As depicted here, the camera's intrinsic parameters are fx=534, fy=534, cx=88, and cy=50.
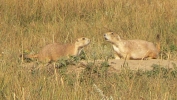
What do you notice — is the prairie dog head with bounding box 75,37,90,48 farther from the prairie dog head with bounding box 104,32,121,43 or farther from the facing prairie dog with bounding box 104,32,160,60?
the facing prairie dog with bounding box 104,32,160,60

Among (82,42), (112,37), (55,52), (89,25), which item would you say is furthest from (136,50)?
(89,25)

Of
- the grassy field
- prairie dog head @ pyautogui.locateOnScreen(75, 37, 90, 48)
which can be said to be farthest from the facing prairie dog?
prairie dog head @ pyautogui.locateOnScreen(75, 37, 90, 48)

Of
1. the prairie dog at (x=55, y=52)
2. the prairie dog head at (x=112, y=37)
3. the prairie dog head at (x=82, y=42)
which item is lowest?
the prairie dog at (x=55, y=52)

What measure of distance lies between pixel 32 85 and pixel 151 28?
5834mm

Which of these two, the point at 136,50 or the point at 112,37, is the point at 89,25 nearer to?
the point at 112,37

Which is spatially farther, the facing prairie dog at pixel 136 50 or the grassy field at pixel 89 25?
the facing prairie dog at pixel 136 50

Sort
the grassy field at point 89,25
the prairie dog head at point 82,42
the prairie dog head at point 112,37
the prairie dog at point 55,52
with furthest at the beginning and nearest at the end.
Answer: the prairie dog head at point 82,42, the prairie dog head at point 112,37, the prairie dog at point 55,52, the grassy field at point 89,25

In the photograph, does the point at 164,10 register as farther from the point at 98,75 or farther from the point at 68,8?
the point at 98,75

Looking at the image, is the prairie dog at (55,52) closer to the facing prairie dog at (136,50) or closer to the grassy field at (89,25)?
the grassy field at (89,25)

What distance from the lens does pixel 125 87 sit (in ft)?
20.0

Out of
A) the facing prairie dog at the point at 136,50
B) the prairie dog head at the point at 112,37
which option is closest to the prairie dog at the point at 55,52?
the prairie dog head at the point at 112,37

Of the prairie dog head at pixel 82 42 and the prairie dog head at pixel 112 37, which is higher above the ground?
the prairie dog head at pixel 112 37

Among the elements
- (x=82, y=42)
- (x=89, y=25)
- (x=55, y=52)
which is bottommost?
(x=55, y=52)

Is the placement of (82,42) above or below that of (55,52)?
above
